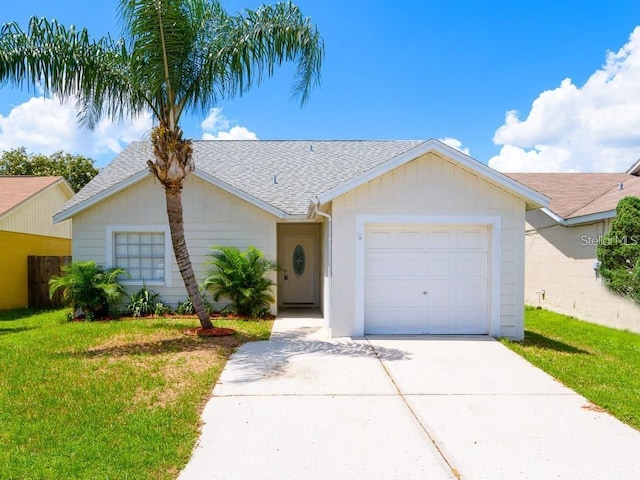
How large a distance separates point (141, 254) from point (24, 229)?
20.4 ft

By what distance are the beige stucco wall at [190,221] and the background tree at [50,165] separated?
24006mm

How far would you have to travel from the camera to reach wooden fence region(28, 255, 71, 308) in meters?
14.9

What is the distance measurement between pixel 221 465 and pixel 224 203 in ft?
29.4

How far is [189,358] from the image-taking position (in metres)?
7.16

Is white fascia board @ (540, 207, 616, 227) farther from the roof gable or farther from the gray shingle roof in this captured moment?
the gray shingle roof

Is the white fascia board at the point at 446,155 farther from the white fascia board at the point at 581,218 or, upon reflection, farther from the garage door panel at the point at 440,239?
the white fascia board at the point at 581,218

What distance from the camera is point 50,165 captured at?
1302 inches

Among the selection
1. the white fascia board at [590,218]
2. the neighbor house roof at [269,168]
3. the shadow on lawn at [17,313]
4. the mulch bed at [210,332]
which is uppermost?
the neighbor house roof at [269,168]

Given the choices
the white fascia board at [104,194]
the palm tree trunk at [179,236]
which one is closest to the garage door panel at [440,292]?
the palm tree trunk at [179,236]

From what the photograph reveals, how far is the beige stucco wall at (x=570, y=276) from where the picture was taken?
1138 centimetres

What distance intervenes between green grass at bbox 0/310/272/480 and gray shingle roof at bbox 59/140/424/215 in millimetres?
5276

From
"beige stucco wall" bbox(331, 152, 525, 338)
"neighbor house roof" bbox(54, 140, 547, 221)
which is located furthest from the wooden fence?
"beige stucco wall" bbox(331, 152, 525, 338)

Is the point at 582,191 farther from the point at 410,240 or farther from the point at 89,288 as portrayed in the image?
the point at 89,288

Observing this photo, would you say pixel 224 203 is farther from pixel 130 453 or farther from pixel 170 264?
pixel 130 453
